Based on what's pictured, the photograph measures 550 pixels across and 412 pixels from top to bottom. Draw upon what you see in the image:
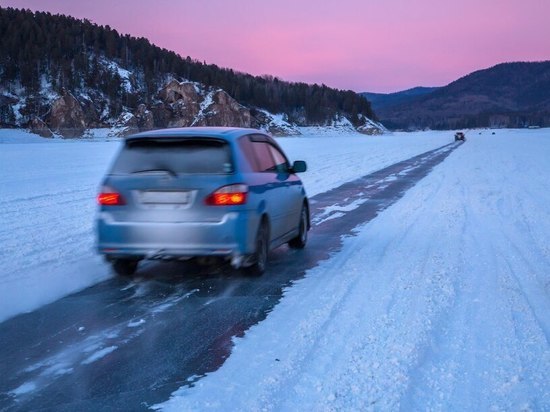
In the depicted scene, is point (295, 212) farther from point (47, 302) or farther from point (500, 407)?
point (500, 407)

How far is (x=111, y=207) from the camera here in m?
7.48

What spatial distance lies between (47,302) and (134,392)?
2835 millimetres

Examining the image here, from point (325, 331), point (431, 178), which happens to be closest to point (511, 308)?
point (325, 331)

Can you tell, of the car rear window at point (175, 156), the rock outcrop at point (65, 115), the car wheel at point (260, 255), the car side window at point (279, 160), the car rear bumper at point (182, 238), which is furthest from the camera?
the rock outcrop at point (65, 115)

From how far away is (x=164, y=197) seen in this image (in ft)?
24.0

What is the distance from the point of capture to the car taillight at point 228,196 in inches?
287

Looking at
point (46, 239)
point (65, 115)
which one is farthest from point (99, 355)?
point (65, 115)

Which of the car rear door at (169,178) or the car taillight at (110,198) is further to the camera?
the car taillight at (110,198)

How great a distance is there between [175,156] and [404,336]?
10.9 ft

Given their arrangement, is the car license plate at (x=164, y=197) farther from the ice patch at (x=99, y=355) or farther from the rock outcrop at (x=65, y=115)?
the rock outcrop at (x=65, y=115)

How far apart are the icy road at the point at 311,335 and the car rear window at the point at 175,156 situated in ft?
4.21

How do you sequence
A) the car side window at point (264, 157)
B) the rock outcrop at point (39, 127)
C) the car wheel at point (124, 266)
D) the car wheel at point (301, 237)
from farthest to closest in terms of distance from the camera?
the rock outcrop at point (39, 127), the car wheel at point (301, 237), the car side window at point (264, 157), the car wheel at point (124, 266)

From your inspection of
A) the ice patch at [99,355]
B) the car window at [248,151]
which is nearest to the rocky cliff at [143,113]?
the car window at [248,151]

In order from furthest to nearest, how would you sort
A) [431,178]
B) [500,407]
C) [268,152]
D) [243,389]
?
[431,178], [268,152], [243,389], [500,407]
